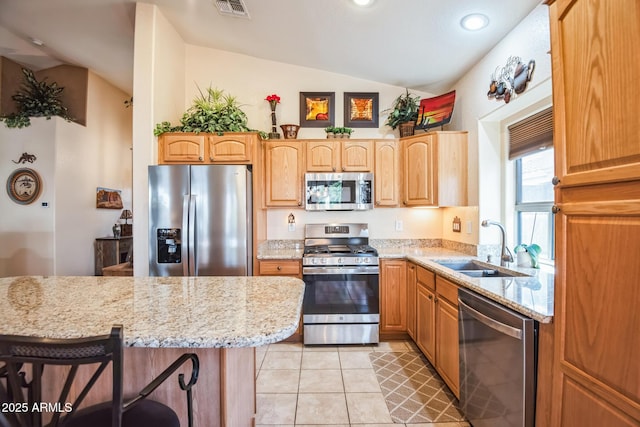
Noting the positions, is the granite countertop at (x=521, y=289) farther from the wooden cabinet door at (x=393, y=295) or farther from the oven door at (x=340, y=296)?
the oven door at (x=340, y=296)

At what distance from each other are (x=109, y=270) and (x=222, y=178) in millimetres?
1747

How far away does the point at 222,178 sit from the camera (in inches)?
106

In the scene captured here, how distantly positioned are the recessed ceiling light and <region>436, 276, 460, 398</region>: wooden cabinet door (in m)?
1.95

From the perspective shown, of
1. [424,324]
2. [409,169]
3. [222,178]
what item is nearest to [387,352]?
[424,324]

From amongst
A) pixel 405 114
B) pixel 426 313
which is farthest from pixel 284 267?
pixel 405 114

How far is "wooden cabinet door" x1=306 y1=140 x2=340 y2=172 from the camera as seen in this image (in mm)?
3189

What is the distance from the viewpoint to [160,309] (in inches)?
46.2

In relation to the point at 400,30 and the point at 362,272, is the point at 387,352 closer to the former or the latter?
the point at 362,272

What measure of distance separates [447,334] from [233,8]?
3.24 meters

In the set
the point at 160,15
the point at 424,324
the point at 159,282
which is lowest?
the point at 424,324

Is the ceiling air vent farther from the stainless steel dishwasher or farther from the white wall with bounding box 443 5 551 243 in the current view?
the stainless steel dishwasher

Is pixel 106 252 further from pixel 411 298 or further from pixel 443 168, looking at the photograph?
pixel 443 168

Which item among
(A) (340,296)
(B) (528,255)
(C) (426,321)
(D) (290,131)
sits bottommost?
(C) (426,321)

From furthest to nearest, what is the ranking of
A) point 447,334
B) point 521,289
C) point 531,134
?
point 531,134 → point 447,334 → point 521,289
